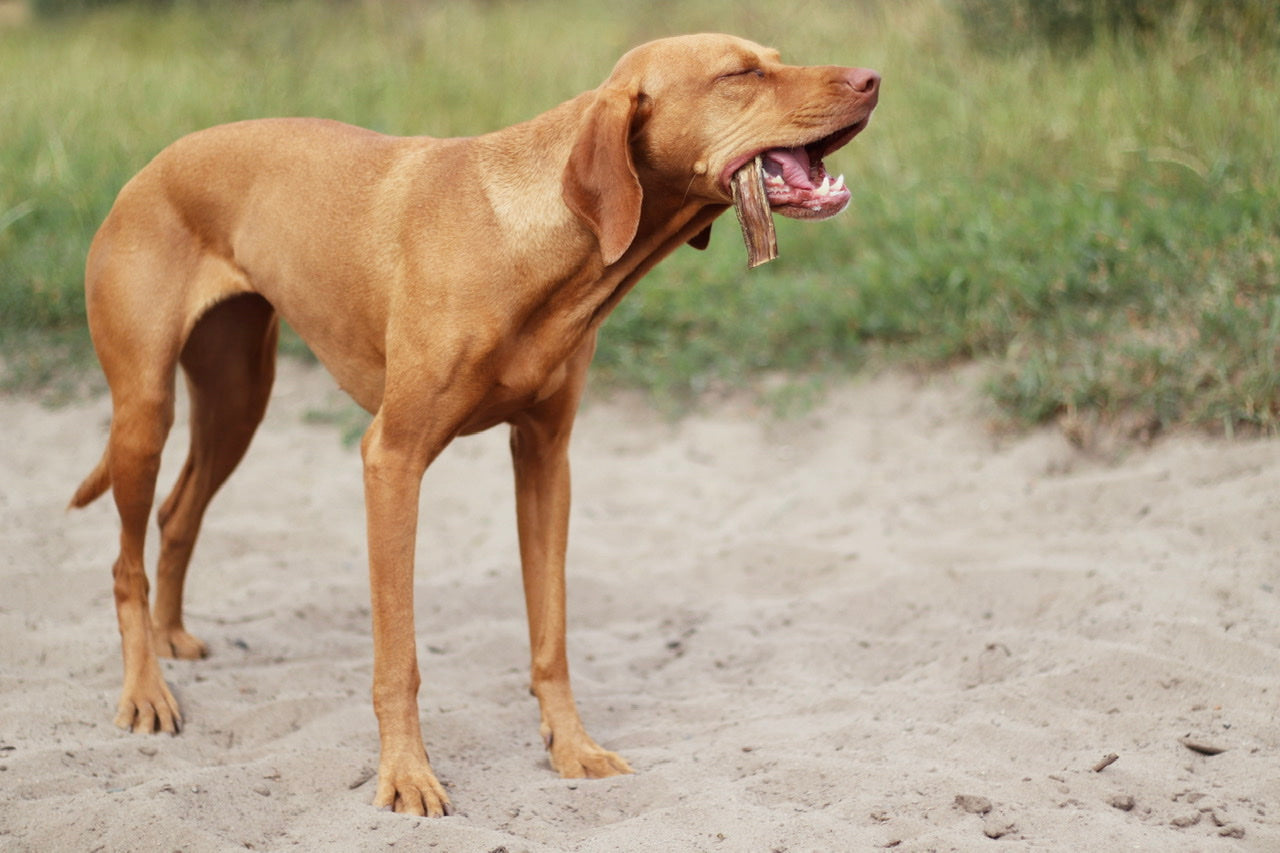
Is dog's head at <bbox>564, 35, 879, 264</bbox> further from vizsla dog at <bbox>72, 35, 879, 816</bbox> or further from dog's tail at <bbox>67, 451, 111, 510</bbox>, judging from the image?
dog's tail at <bbox>67, 451, 111, 510</bbox>

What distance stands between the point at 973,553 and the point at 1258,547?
953 millimetres

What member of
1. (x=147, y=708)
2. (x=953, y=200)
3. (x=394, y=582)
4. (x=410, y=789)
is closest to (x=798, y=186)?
(x=394, y=582)

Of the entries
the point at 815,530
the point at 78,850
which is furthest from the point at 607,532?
the point at 78,850

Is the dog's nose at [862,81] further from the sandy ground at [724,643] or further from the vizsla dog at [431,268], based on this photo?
the sandy ground at [724,643]

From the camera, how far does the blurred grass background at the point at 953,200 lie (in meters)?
5.40

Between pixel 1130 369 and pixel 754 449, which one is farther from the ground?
pixel 1130 369

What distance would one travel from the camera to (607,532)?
535 cm

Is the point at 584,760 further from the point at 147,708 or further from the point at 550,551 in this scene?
the point at 147,708

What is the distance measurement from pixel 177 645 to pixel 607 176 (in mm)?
2388

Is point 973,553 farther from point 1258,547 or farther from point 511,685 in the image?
point 511,685

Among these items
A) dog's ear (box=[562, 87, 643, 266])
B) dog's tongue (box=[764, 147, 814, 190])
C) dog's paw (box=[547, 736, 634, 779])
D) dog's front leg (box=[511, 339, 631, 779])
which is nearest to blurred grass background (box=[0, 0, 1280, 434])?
dog's front leg (box=[511, 339, 631, 779])

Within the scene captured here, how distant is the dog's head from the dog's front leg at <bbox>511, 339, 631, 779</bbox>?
0.59 m

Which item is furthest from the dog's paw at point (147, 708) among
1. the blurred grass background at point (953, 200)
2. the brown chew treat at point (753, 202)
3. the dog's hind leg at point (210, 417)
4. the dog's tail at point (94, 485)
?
the blurred grass background at point (953, 200)

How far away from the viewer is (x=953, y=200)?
6.54 m
